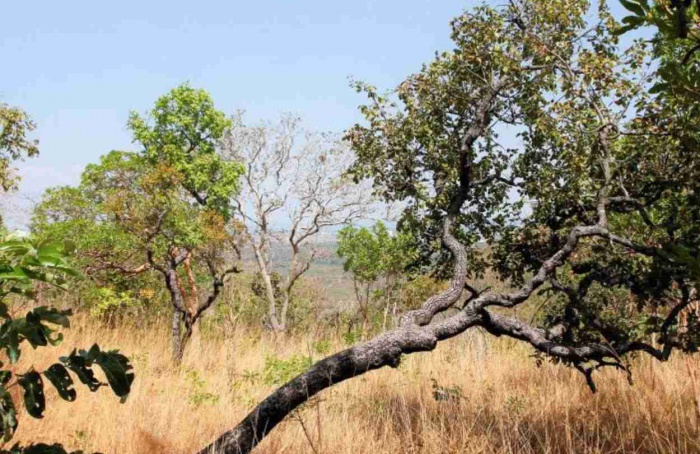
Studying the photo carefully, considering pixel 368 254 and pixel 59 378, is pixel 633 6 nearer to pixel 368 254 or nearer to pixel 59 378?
pixel 59 378

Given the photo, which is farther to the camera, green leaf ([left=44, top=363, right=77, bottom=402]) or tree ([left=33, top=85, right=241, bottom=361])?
tree ([left=33, top=85, right=241, bottom=361])

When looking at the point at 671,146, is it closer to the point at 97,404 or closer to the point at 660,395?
the point at 660,395

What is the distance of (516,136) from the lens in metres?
5.54

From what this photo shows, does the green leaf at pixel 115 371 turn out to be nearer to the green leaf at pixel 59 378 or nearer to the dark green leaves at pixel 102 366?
the dark green leaves at pixel 102 366

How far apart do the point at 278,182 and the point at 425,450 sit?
2276 centimetres

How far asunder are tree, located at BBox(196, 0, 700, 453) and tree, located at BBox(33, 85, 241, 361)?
4191mm

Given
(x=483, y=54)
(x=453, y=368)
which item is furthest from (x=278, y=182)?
(x=483, y=54)

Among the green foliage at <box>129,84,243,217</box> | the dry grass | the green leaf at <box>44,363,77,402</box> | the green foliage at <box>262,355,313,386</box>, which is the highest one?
the green foliage at <box>129,84,243,217</box>

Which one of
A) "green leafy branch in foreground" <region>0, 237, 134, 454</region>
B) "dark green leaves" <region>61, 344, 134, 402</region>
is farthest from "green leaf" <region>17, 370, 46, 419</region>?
"dark green leaves" <region>61, 344, 134, 402</region>

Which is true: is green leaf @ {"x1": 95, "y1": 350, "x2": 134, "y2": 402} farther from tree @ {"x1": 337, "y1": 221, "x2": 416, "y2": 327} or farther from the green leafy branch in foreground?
tree @ {"x1": 337, "y1": 221, "x2": 416, "y2": 327}

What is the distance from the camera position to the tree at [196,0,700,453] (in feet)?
15.3

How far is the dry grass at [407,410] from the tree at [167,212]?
1.80 metres

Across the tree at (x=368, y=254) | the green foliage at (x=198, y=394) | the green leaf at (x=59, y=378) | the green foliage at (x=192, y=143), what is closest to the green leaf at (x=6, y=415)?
the green leaf at (x=59, y=378)

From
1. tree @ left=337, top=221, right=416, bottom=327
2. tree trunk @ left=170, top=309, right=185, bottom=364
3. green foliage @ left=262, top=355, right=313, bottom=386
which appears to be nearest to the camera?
green foliage @ left=262, top=355, right=313, bottom=386
